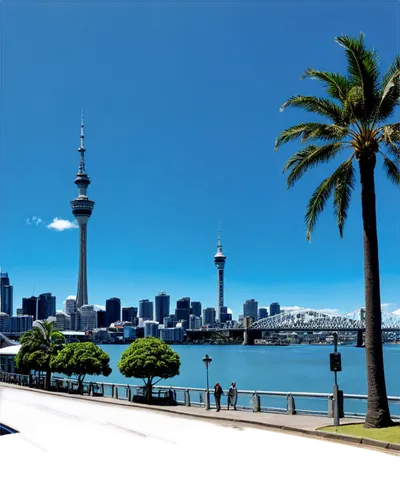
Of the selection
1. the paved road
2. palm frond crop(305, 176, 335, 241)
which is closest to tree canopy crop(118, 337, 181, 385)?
the paved road

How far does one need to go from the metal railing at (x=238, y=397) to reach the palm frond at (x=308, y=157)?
816 centimetres

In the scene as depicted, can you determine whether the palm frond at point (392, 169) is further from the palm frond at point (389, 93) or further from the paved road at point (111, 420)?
the paved road at point (111, 420)

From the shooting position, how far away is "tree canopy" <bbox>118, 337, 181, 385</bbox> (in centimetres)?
3519

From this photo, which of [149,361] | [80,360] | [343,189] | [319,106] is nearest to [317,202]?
[343,189]

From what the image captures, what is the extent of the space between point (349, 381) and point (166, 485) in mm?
81815

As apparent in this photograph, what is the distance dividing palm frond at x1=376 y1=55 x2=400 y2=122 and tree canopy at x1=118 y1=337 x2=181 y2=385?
1982cm

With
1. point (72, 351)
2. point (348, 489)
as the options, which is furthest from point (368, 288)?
point (72, 351)

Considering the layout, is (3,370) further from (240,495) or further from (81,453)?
(240,495)

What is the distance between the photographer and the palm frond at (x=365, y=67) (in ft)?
68.1

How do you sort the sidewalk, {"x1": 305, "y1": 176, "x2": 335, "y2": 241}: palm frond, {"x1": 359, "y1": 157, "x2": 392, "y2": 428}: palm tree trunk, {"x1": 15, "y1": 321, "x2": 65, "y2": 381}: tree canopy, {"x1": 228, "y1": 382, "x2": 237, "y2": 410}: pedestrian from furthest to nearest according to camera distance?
{"x1": 15, "y1": 321, "x2": 65, "y2": 381}: tree canopy → {"x1": 228, "y1": 382, "x2": 237, "y2": 410}: pedestrian → {"x1": 305, "y1": 176, "x2": 335, "y2": 241}: palm frond → the sidewalk → {"x1": 359, "y1": 157, "x2": 392, "y2": 428}: palm tree trunk

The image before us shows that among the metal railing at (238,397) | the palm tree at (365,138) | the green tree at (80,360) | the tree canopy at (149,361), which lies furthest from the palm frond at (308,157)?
the green tree at (80,360)

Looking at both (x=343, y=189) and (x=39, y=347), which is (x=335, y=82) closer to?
(x=343, y=189)

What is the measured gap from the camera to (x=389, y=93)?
68.2 ft

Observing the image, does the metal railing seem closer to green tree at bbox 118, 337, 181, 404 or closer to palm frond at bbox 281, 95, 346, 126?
green tree at bbox 118, 337, 181, 404
